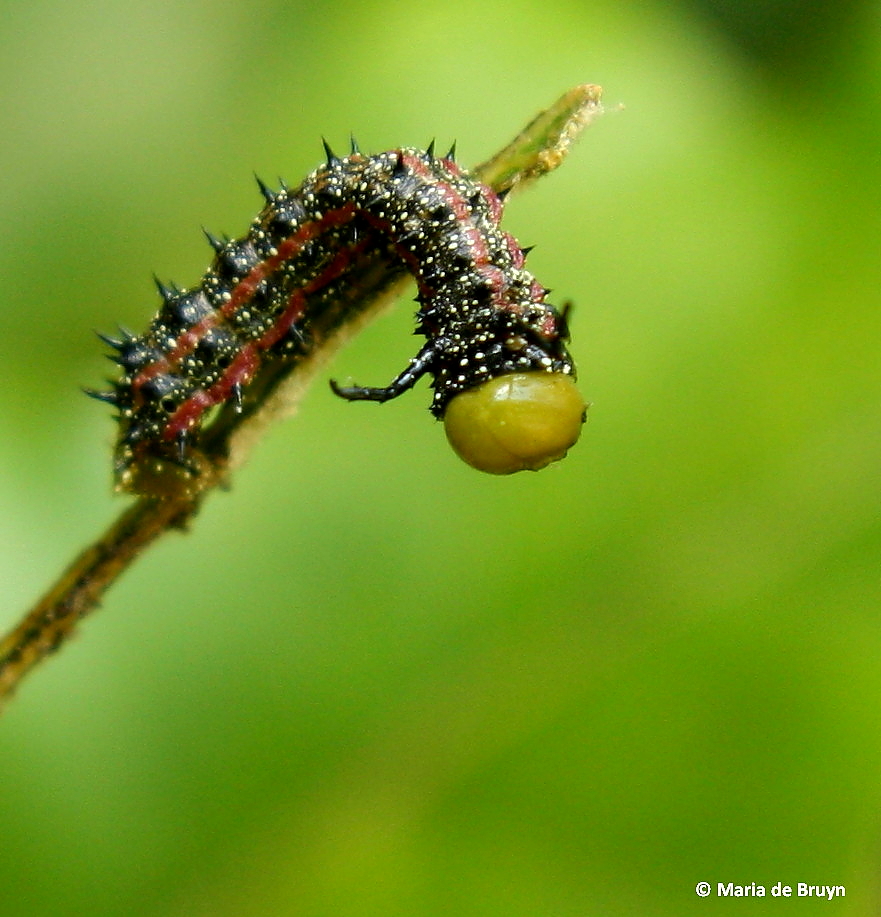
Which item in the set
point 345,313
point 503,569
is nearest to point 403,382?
point 345,313

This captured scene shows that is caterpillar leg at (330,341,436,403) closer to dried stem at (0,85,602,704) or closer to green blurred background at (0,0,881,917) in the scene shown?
dried stem at (0,85,602,704)

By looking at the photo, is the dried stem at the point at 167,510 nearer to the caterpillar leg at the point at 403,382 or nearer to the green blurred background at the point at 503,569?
the caterpillar leg at the point at 403,382

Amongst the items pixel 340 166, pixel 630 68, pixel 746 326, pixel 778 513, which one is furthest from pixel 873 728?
pixel 630 68

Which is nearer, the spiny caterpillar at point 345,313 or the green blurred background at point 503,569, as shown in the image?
the spiny caterpillar at point 345,313

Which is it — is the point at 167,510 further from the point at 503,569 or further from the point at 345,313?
the point at 503,569

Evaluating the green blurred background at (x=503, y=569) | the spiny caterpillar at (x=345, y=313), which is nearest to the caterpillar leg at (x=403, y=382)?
the spiny caterpillar at (x=345, y=313)
